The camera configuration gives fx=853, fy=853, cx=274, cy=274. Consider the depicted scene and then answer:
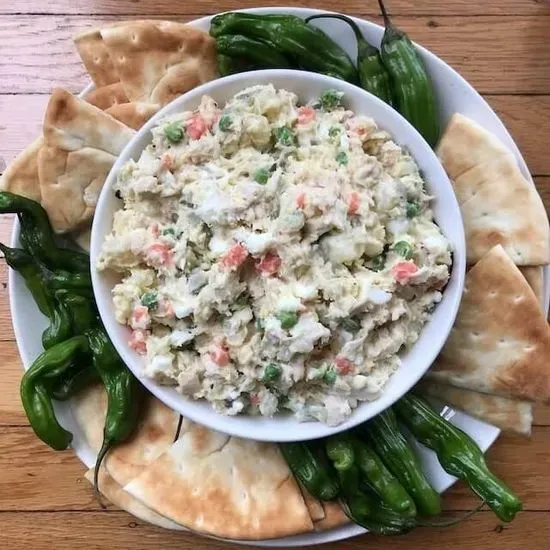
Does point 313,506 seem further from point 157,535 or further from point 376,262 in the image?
point 376,262

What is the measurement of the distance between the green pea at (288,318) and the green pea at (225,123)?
45cm

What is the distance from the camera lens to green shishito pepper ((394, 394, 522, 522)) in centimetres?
202

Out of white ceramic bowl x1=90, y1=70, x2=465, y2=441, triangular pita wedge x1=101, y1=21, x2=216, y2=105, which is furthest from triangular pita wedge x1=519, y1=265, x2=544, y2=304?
triangular pita wedge x1=101, y1=21, x2=216, y2=105

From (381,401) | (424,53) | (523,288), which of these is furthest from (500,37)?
(381,401)

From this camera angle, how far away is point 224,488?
2.11 metres

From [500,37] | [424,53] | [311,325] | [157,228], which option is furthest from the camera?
[500,37]

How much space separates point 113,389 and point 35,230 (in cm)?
44

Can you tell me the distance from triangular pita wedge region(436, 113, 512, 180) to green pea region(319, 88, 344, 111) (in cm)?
30

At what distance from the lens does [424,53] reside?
2104 mm

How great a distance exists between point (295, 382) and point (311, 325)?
0.50ft

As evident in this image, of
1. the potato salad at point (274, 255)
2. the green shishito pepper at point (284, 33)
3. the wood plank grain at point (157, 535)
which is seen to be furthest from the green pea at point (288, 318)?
the wood plank grain at point (157, 535)

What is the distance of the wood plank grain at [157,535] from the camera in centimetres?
233

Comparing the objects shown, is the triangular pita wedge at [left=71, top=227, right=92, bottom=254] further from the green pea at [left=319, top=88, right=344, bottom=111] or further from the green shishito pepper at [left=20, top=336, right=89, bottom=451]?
the green pea at [left=319, top=88, right=344, bottom=111]

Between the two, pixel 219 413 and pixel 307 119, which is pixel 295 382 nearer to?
pixel 219 413
